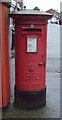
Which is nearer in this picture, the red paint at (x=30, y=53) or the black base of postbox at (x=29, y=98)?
the red paint at (x=30, y=53)

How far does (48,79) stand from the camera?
24.7 feet

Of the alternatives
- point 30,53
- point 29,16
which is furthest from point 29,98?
point 29,16

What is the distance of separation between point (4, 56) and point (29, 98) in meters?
0.85

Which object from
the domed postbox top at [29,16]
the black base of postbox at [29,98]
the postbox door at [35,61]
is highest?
the domed postbox top at [29,16]

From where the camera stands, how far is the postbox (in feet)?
15.9

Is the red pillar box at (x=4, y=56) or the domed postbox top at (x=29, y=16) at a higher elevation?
the domed postbox top at (x=29, y=16)

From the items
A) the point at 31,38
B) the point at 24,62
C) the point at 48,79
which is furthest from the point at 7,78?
the point at 48,79

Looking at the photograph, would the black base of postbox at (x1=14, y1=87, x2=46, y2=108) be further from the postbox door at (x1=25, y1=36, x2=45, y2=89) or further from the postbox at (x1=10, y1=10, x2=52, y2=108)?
the postbox door at (x1=25, y1=36, x2=45, y2=89)

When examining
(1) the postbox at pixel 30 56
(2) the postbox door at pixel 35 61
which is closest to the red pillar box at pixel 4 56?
(1) the postbox at pixel 30 56

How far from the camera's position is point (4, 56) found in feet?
16.0

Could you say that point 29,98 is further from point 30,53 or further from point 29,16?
point 29,16

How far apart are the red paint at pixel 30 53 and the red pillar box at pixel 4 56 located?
0.17 metres

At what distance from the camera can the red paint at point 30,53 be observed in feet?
15.9

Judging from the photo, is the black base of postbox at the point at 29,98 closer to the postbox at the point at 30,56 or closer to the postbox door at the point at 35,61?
the postbox at the point at 30,56
